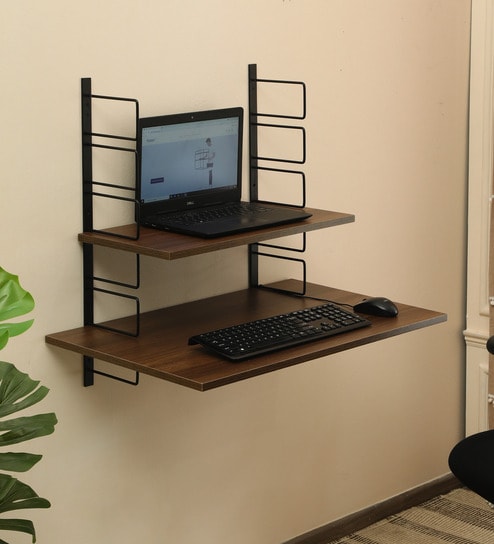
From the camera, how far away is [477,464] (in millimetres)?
2156

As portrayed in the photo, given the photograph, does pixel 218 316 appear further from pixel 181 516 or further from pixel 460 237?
pixel 460 237

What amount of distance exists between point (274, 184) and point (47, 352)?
29.7 inches

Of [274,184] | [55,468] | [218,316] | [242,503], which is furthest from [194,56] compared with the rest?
[242,503]

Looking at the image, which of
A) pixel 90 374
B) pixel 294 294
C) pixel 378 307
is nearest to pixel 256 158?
pixel 294 294

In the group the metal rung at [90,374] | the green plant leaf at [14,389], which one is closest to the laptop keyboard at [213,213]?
the metal rung at [90,374]

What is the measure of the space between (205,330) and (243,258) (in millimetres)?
374

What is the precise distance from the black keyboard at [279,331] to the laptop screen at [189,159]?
0.33 metres

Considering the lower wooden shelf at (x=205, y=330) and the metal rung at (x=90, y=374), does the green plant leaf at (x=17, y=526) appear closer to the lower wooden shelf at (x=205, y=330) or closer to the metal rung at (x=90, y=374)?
the lower wooden shelf at (x=205, y=330)

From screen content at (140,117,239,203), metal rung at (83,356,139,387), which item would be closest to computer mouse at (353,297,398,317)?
screen content at (140,117,239,203)

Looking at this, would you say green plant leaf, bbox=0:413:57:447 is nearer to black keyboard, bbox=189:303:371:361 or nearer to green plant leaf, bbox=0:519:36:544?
green plant leaf, bbox=0:519:36:544

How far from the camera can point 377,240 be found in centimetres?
291

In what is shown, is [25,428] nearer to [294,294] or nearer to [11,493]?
[11,493]

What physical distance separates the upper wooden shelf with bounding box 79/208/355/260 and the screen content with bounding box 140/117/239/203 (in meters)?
0.12

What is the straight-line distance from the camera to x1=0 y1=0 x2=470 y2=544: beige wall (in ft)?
7.01
